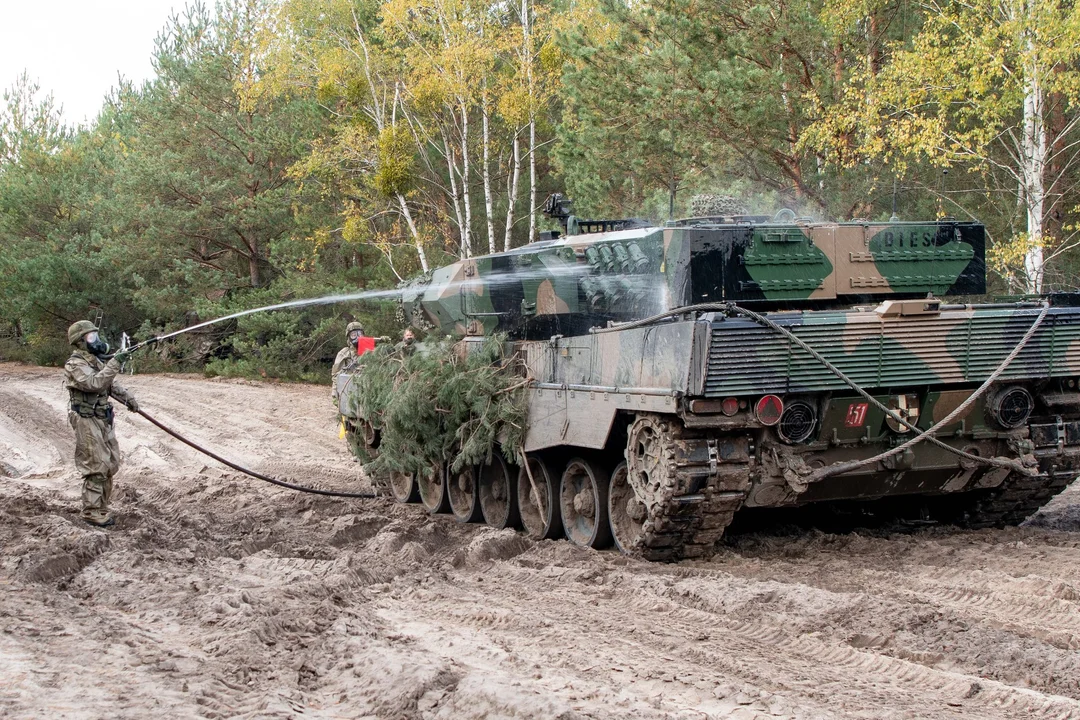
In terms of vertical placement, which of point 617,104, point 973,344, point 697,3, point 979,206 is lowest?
point 973,344

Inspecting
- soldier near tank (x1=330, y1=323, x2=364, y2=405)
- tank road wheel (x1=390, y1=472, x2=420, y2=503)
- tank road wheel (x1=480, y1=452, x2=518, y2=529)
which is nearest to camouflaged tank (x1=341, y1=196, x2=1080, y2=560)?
tank road wheel (x1=480, y1=452, x2=518, y2=529)

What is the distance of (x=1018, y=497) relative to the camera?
9070 mm

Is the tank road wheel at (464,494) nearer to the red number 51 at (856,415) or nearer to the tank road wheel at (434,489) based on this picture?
the tank road wheel at (434,489)

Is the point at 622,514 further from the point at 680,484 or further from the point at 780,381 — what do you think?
the point at 780,381

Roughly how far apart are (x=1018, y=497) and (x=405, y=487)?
6243mm

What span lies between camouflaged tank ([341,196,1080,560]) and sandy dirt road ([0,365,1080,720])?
0.45 metres

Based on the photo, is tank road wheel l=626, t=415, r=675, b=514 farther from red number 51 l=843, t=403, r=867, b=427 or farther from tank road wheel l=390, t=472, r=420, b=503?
tank road wheel l=390, t=472, r=420, b=503

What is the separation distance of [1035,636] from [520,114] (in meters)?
18.0

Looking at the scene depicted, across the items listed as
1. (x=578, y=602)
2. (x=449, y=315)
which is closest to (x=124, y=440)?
(x=449, y=315)

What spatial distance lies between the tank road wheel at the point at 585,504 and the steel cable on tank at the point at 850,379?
49.1 inches

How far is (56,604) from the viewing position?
271 inches

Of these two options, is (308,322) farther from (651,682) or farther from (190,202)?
(651,682)

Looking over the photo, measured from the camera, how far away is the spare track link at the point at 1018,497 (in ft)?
28.8

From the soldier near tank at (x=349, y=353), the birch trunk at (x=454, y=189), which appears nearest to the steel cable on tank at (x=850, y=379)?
the soldier near tank at (x=349, y=353)
